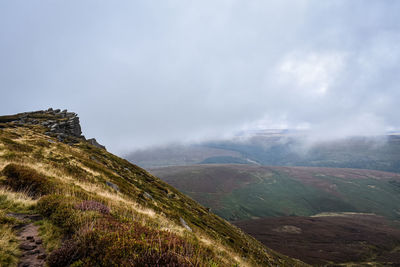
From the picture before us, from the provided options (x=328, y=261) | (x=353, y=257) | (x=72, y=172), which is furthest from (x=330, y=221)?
(x=72, y=172)

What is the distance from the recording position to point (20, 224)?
22.1 ft

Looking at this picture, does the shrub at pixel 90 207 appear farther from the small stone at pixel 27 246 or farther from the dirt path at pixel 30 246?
the small stone at pixel 27 246

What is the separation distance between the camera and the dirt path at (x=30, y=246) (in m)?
4.91

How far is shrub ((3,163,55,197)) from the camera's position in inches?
404

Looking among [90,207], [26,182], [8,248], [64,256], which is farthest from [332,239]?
[8,248]

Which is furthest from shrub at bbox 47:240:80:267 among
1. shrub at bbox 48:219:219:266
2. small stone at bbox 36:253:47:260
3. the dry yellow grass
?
the dry yellow grass

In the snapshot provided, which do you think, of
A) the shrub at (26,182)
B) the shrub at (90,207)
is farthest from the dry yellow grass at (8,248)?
the shrub at (26,182)

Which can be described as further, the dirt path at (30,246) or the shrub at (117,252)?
the dirt path at (30,246)

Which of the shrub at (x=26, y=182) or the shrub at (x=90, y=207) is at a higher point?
the shrub at (x=26, y=182)

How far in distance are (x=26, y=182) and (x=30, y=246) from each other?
765cm

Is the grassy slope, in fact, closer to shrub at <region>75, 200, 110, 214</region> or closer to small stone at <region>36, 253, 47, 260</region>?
shrub at <region>75, 200, 110, 214</region>

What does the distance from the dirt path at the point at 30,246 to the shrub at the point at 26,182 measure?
146 inches

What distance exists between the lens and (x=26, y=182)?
10969 mm

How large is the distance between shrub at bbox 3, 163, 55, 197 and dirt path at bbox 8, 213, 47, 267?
371 centimetres
